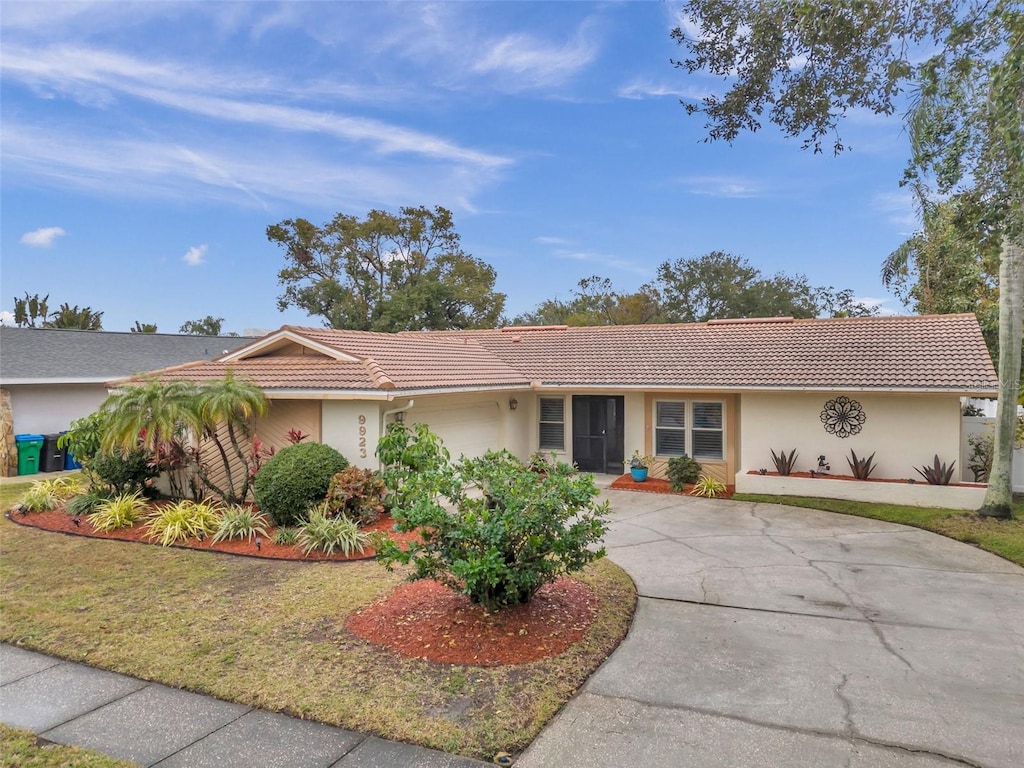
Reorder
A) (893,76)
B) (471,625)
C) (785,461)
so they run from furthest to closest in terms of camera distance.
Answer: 1. (785,461)
2. (893,76)
3. (471,625)

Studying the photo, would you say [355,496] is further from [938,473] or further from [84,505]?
[938,473]

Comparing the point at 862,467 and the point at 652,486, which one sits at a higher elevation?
the point at 862,467

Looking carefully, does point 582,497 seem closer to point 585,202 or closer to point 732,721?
point 732,721

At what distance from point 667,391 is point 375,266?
90.4 feet

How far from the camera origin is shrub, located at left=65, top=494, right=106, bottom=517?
10.5 meters

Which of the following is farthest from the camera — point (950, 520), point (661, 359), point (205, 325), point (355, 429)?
point (205, 325)

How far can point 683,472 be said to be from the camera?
13.8 m

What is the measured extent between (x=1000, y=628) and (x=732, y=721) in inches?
148

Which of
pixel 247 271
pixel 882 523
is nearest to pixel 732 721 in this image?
pixel 882 523

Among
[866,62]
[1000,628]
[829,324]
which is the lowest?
[1000,628]

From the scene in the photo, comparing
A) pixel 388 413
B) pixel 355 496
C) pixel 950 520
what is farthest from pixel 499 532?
pixel 950 520

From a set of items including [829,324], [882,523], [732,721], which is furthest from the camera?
[829,324]

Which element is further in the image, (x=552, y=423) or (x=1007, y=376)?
(x=552, y=423)

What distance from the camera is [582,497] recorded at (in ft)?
18.4
